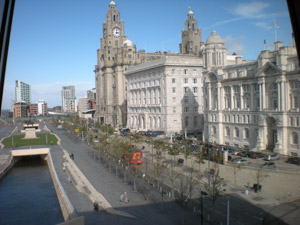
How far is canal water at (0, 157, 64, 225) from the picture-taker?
26.8 meters

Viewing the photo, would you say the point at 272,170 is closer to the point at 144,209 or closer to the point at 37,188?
the point at 144,209

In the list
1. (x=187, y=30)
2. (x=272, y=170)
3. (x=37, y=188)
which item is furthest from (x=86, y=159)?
(x=187, y=30)

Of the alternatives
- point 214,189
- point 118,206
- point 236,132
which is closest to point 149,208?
point 118,206

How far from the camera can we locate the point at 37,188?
36438 millimetres

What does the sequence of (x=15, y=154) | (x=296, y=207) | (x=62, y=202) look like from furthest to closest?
(x=15, y=154) → (x=62, y=202) → (x=296, y=207)

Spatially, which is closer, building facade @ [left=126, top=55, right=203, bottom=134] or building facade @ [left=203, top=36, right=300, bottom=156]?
building facade @ [left=203, top=36, right=300, bottom=156]

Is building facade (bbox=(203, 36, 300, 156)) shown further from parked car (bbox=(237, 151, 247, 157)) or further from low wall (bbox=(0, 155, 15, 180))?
low wall (bbox=(0, 155, 15, 180))

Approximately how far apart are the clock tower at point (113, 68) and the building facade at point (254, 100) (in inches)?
1755

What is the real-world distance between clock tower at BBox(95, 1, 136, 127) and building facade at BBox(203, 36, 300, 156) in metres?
44.6

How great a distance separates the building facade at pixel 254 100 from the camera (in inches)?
1412

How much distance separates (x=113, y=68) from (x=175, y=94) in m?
36.6

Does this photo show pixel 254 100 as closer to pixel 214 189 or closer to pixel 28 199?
pixel 214 189

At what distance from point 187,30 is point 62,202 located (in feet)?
252

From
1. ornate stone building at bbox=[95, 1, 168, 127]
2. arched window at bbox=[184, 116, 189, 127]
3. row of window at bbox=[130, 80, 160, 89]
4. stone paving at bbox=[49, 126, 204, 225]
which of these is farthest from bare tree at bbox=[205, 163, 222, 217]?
ornate stone building at bbox=[95, 1, 168, 127]
